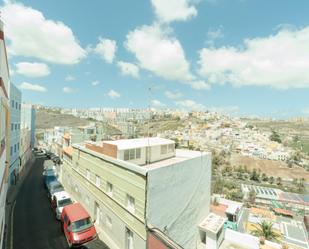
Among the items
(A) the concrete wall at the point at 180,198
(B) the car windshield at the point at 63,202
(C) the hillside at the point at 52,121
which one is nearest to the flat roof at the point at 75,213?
(B) the car windshield at the point at 63,202

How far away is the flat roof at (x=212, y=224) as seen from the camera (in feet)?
42.6

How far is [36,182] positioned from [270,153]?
10670 cm

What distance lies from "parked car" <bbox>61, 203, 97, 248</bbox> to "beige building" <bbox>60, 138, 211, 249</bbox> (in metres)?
1.31

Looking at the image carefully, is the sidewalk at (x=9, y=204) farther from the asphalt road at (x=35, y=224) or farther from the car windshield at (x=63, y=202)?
the car windshield at (x=63, y=202)

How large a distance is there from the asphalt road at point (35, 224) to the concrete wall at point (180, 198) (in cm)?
689

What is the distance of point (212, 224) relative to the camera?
13.9 m

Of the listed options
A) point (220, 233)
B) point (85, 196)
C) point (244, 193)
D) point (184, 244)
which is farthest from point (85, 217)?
point (244, 193)

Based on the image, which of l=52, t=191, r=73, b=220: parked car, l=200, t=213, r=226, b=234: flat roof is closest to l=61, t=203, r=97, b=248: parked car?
l=52, t=191, r=73, b=220: parked car

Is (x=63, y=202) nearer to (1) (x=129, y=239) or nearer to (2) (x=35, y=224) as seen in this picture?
(2) (x=35, y=224)

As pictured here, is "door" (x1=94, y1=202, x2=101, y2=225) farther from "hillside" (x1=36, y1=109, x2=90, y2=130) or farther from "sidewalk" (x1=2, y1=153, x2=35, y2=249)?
"hillside" (x1=36, y1=109, x2=90, y2=130)

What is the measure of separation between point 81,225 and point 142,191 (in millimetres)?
5507

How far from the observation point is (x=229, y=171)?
264ft

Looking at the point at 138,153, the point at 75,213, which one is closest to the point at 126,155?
the point at 138,153

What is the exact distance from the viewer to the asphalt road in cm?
1217
